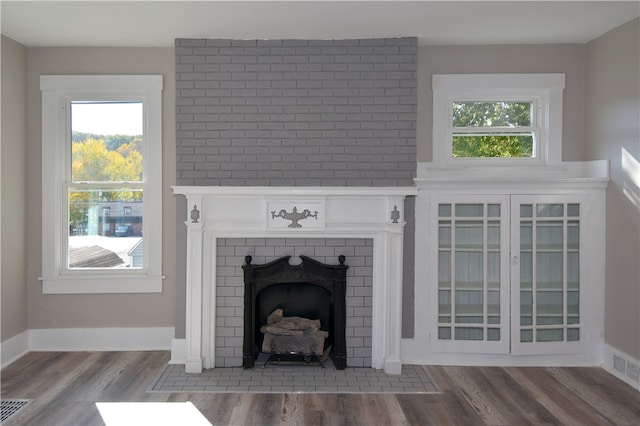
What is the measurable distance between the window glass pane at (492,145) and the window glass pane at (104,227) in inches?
112

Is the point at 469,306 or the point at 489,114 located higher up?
the point at 489,114

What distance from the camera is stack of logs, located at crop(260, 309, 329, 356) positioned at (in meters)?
4.06

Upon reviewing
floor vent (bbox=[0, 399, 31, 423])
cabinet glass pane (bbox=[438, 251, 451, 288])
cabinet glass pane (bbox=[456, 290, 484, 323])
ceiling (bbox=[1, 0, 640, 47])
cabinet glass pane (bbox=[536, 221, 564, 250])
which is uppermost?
ceiling (bbox=[1, 0, 640, 47])

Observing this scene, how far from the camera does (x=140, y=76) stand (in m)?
4.40

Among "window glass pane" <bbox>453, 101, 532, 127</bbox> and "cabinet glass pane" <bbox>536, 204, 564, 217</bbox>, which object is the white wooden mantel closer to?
"window glass pane" <bbox>453, 101, 532, 127</bbox>

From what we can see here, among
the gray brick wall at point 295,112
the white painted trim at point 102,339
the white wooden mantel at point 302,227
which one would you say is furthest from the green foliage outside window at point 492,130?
the white painted trim at point 102,339

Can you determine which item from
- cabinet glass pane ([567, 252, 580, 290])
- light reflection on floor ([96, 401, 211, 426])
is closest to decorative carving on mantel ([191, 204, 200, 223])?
light reflection on floor ([96, 401, 211, 426])

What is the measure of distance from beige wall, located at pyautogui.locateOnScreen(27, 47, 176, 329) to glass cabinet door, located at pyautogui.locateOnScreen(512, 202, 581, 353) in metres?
2.94

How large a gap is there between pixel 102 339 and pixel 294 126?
2497 mm

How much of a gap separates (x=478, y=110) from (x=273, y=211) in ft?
6.45

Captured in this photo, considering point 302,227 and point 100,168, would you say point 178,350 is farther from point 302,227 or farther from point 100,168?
point 100,168

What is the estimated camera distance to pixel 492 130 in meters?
4.40

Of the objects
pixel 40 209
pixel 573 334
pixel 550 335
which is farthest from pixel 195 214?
pixel 573 334

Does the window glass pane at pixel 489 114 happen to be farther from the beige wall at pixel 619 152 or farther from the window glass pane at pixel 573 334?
the window glass pane at pixel 573 334
